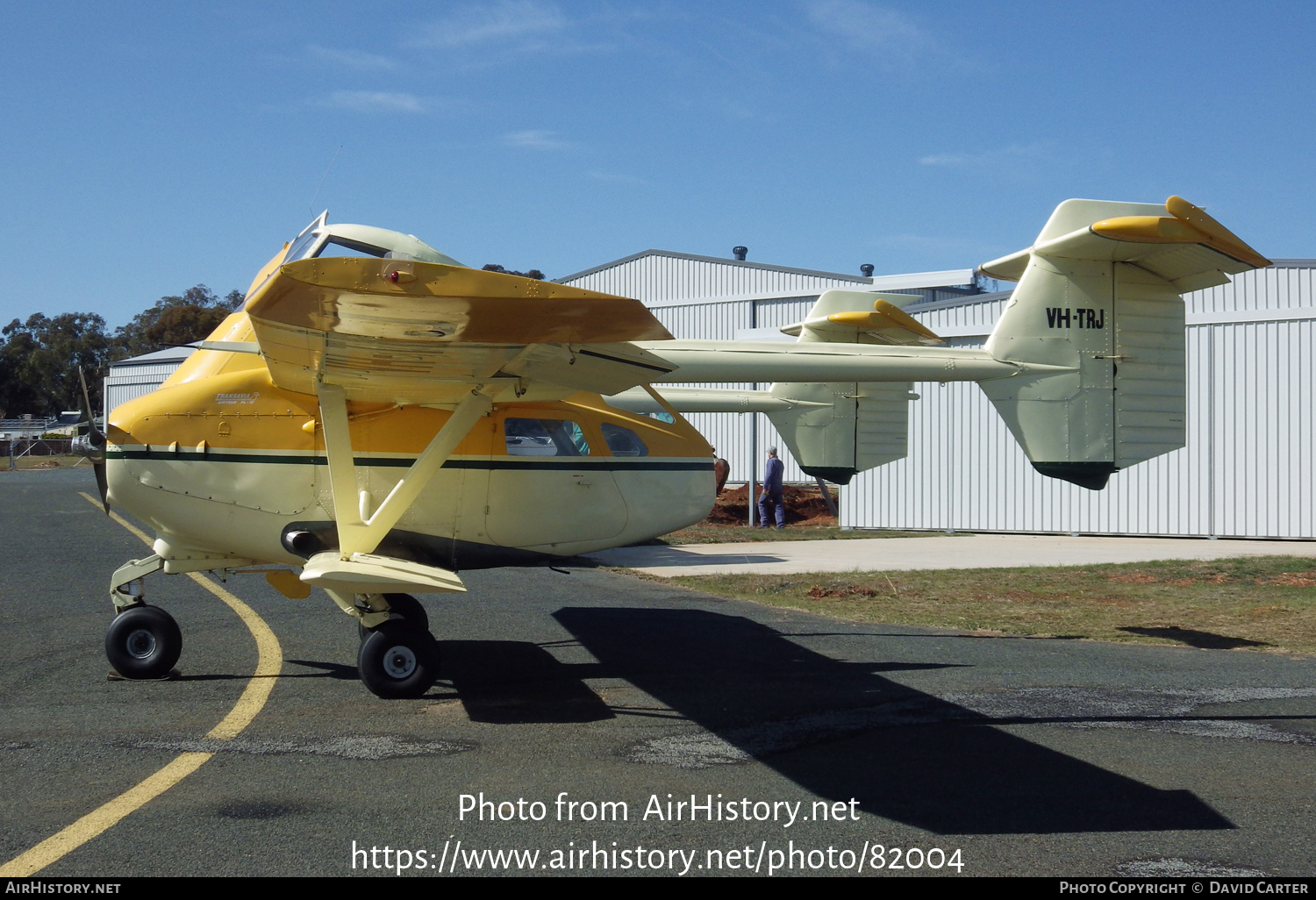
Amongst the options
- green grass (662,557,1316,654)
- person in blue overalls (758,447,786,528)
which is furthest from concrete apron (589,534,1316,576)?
person in blue overalls (758,447,786,528)

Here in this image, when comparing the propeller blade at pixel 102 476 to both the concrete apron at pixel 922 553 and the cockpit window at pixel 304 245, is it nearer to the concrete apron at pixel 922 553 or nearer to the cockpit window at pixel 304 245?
the cockpit window at pixel 304 245

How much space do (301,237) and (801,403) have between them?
5.40 m

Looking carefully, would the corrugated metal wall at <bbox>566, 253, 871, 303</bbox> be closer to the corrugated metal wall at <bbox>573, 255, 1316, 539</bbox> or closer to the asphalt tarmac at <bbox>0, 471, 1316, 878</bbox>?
the corrugated metal wall at <bbox>573, 255, 1316, 539</bbox>

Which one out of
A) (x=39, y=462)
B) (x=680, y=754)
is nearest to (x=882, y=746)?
(x=680, y=754)

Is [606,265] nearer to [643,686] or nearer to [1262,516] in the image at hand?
[1262,516]

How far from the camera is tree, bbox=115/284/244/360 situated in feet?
164

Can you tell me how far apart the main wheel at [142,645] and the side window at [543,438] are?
9.51 ft

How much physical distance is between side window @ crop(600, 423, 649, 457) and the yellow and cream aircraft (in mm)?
13

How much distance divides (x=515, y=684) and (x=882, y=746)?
2.94 metres

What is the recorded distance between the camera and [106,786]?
5.06 meters

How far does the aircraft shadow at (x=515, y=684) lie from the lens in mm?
6758

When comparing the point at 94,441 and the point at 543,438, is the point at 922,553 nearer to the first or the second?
the point at 543,438

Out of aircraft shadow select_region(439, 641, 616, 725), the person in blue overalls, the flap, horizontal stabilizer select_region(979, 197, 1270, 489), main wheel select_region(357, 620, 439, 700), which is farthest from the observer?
the person in blue overalls

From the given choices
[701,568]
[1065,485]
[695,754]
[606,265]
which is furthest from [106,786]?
[606,265]
